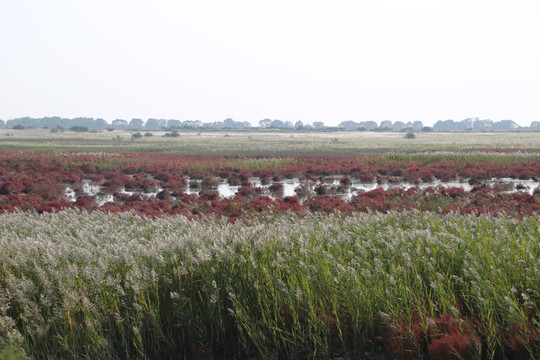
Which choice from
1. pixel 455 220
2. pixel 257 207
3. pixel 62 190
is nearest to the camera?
pixel 455 220

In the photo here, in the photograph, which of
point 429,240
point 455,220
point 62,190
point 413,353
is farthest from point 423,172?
point 413,353

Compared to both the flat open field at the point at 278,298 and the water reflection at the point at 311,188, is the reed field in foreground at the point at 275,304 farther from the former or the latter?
the water reflection at the point at 311,188

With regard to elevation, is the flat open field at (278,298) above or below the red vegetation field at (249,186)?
above

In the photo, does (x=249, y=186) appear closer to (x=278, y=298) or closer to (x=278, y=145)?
(x=278, y=298)

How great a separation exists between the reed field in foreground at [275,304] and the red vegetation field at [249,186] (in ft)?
23.6

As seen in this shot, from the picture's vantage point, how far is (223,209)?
16.5 m

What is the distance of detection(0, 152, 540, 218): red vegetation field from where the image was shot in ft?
54.2

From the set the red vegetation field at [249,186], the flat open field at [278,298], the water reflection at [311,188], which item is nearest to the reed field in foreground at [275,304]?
the flat open field at [278,298]

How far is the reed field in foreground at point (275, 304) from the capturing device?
5234mm

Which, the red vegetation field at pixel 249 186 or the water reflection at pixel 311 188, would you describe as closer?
the red vegetation field at pixel 249 186

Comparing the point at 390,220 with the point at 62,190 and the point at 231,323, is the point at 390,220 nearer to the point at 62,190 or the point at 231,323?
the point at 231,323

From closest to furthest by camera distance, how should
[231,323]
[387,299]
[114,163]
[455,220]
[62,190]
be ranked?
[387,299] → [231,323] → [455,220] → [62,190] → [114,163]

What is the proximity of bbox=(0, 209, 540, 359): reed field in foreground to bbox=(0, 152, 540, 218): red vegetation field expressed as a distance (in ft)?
23.6

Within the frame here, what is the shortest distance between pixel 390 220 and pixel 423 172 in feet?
71.1
